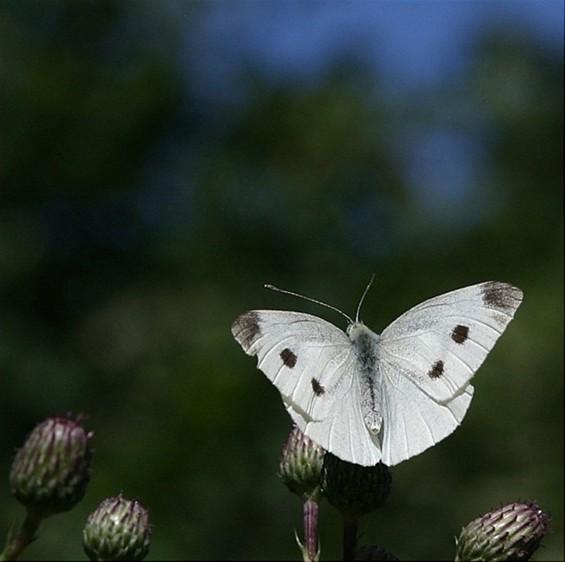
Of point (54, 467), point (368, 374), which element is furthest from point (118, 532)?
point (368, 374)

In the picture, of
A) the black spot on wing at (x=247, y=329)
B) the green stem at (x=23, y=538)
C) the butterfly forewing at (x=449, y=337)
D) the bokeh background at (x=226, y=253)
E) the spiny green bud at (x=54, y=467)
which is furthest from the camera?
the bokeh background at (x=226, y=253)

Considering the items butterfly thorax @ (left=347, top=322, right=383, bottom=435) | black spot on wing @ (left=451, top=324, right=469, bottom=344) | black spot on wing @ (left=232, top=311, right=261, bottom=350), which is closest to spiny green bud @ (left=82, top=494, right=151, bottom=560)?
black spot on wing @ (left=232, top=311, right=261, bottom=350)

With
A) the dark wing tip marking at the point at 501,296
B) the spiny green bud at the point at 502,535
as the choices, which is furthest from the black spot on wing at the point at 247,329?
the spiny green bud at the point at 502,535

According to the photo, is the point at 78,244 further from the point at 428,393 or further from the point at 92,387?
the point at 428,393

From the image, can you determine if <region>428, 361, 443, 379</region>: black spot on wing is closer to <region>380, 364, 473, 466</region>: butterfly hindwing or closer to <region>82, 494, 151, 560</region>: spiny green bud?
<region>380, 364, 473, 466</region>: butterfly hindwing

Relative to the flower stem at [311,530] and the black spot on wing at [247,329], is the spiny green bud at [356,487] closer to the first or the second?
the flower stem at [311,530]

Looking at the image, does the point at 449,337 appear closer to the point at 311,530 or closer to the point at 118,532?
the point at 311,530
